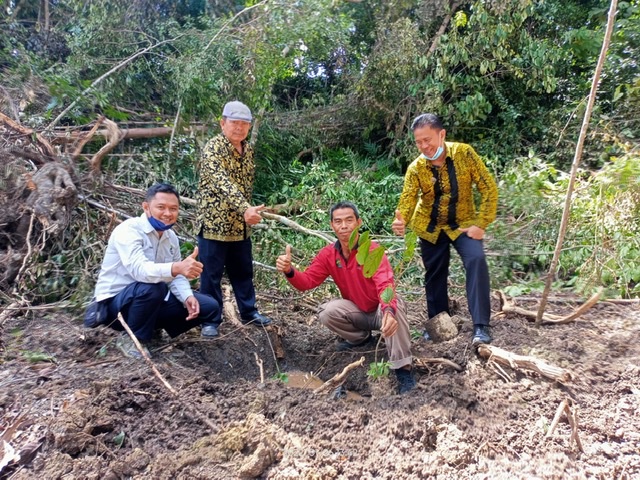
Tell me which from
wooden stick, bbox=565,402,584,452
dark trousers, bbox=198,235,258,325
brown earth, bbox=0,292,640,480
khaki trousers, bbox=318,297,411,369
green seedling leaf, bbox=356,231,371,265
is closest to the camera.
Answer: brown earth, bbox=0,292,640,480

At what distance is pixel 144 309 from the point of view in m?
3.09

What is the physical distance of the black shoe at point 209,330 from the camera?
354 cm

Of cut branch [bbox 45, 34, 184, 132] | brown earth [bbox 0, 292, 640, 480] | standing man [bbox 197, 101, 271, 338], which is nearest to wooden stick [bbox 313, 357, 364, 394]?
brown earth [bbox 0, 292, 640, 480]

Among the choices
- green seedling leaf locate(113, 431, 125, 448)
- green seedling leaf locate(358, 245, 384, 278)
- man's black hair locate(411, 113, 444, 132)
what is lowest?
green seedling leaf locate(113, 431, 125, 448)

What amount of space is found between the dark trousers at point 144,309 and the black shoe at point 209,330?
0.22 metres

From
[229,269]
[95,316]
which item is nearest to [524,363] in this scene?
[229,269]

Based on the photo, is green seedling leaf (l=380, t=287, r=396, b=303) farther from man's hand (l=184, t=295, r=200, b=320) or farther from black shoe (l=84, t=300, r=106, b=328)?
Result: black shoe (l=84, t=300, r=106, b=328)

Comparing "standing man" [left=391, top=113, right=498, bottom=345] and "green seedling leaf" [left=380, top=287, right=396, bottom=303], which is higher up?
"standing man" [left=391, top=113, right=498, bottom=345]

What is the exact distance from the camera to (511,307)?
3627mm

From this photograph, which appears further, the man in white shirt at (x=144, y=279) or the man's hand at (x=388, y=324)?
the man in white shirt at (x=144, y=279)

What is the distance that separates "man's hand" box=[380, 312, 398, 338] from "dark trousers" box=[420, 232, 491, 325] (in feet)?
2.07

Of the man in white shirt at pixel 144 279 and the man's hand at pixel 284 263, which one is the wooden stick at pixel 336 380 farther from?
the man in white shirt at pixel 144 279

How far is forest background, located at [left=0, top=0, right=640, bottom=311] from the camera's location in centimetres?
457

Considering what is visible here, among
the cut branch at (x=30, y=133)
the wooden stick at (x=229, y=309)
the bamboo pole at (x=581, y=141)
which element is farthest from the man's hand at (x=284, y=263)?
the cut branch at (x=30, y=133)
